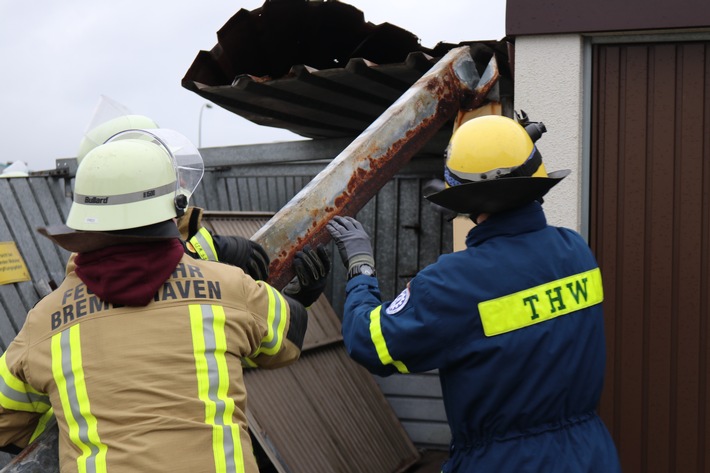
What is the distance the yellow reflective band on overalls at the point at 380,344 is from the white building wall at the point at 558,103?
1.86m

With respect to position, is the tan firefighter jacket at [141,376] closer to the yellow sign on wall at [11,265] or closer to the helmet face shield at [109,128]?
the helmet face shield at [109,128]

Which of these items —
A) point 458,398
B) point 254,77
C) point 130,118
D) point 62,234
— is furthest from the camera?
point 254,77

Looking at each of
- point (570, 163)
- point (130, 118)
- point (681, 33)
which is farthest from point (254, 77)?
point (681, 33)

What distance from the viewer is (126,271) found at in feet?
7.12

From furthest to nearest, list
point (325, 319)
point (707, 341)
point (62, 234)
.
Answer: point (325, 319)
point (707, 341)
point (62, 234)

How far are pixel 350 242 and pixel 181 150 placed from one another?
0.79 m

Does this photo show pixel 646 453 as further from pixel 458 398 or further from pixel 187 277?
pixel 187 277

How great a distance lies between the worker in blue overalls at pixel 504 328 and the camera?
7.97 ft

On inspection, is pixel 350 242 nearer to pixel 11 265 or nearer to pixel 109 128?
pixel 109 128

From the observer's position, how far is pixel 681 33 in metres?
3.88

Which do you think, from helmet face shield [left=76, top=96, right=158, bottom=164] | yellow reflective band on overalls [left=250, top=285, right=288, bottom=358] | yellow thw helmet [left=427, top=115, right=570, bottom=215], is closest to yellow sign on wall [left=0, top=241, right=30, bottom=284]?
helmet face shield [left=76, top=96, right=158, bottom=164]

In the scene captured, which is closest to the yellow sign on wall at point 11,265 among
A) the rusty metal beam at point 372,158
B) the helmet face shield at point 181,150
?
the helmet face shield at point 181,150

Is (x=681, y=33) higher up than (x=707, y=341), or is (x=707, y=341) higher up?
(x=681, y=33)

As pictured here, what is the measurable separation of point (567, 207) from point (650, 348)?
830mm
